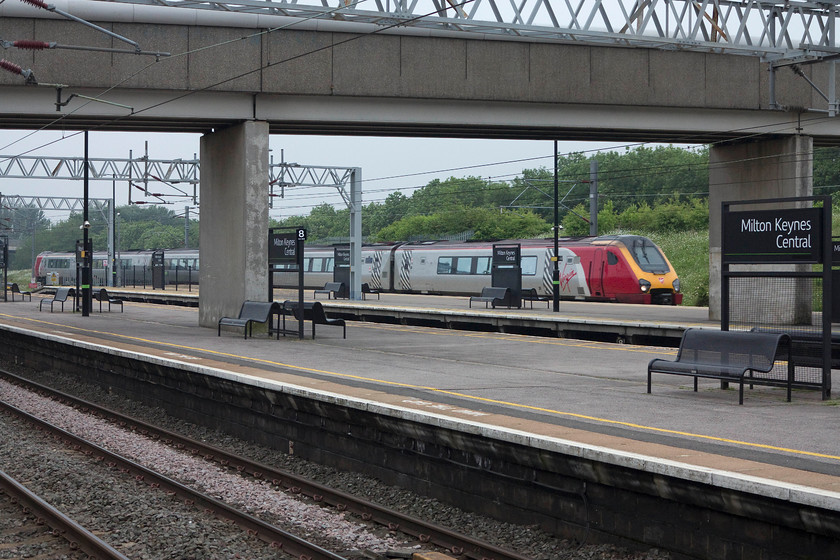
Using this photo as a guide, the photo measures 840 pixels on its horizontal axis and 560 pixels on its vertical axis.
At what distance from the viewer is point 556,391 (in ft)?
40.1

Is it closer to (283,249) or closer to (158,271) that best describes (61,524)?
(283,249)

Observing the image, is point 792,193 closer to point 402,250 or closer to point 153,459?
point 153,459

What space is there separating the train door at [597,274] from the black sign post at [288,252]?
18.6 meters

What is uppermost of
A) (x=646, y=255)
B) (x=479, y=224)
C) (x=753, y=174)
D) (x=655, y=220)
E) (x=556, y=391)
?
(x=479, y=224)

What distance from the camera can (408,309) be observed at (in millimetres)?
29328

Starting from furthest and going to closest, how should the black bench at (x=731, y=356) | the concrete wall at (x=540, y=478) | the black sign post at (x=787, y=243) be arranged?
the black sign post at (x=787, y=243)
the black bench at (x=731, y=356)
the concrete wall at (x=540, y=478)

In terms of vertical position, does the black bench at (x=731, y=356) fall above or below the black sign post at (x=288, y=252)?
below

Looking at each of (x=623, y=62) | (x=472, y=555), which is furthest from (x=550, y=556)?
(x=623, y=62)

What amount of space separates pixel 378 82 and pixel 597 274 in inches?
726

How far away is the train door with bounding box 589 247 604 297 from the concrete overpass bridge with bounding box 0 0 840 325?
41.2 feet

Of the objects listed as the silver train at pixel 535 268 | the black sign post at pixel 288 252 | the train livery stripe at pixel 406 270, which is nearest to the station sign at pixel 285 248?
the black sign post at pixel 288 252

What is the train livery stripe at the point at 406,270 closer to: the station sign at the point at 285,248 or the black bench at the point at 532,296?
the black bench at the point at 532,296

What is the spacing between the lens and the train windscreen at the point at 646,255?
121 feet

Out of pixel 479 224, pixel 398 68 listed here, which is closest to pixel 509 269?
pixel 398 68
